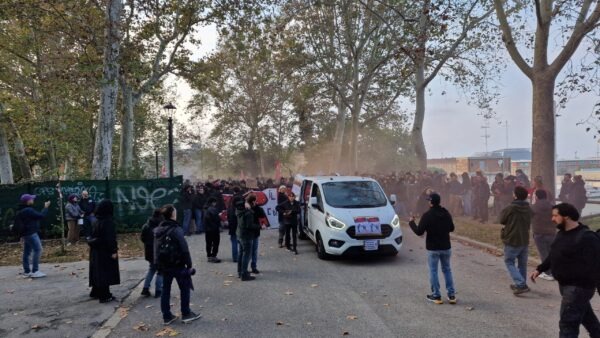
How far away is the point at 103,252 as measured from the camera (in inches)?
280

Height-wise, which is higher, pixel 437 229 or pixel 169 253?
pixel 437 229

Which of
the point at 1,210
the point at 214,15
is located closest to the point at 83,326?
the point at 1,210

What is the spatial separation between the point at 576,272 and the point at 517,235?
283 cm

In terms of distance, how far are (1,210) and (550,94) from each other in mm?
17453

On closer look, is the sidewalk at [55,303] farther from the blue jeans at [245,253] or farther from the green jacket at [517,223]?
the green jacket at [517,223]

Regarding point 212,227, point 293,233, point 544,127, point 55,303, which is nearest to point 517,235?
point 293,233

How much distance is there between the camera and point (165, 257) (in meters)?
5.96

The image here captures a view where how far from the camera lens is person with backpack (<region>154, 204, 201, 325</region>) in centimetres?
598

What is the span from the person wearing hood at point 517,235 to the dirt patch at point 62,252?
871cm

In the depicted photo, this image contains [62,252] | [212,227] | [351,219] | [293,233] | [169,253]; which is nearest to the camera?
[169,253]

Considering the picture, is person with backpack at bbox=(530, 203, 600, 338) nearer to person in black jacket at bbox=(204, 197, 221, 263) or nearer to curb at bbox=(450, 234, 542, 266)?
curb at bbox=(450, 234, 542, 266)

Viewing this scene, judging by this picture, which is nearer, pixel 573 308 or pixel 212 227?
pixel 573 308

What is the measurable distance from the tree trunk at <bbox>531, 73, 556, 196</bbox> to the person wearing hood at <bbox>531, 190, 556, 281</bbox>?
6.01m

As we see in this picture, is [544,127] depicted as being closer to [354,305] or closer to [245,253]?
[354,305]
